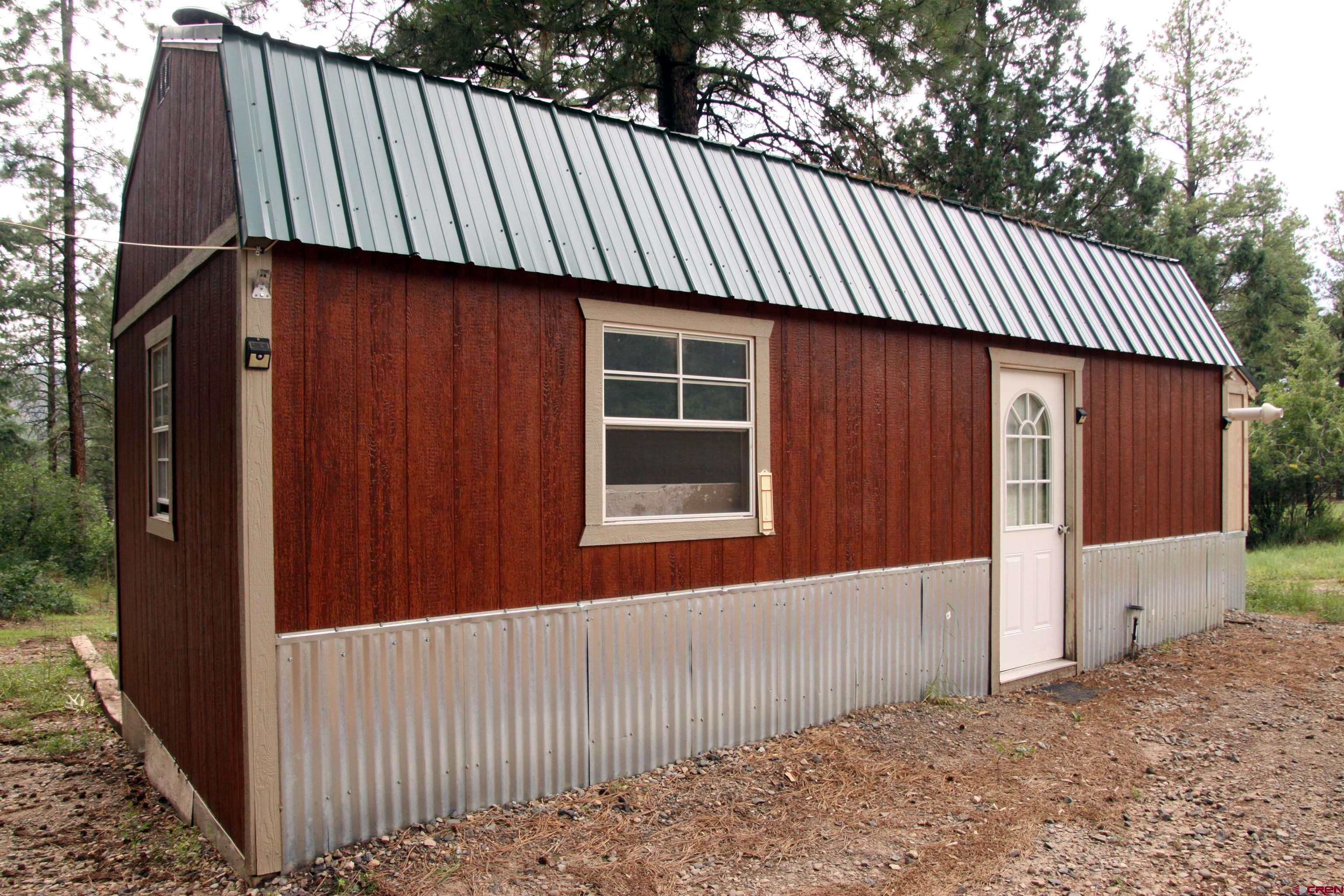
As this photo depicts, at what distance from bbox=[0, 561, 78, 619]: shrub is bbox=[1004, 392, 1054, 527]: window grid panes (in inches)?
496

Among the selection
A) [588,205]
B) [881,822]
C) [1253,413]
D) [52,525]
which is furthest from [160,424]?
[52,525]

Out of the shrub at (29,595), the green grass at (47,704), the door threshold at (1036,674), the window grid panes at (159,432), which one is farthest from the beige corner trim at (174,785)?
the shrub at (29,595)

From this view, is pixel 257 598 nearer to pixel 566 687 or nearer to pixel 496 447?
pixel 496 447

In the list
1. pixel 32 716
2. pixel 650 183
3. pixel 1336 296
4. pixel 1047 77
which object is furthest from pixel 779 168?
pixel 1336 296

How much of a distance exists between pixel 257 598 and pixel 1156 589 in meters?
7.80

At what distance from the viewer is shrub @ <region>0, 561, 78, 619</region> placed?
39.1 ft

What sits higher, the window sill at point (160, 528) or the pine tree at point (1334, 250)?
the pine tree at point (1334, 250)

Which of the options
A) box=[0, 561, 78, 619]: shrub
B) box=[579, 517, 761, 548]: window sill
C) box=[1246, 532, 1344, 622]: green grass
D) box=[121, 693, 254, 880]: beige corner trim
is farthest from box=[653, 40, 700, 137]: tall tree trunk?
box=[0, 561, 78, 619]: shrub

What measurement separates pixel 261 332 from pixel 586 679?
230cm

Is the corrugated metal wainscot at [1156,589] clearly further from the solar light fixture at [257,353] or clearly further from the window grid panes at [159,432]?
the window grid panes at [159,432]

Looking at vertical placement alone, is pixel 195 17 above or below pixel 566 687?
above

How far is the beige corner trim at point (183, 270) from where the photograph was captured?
12.3ft

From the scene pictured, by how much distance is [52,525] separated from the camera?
14.6m

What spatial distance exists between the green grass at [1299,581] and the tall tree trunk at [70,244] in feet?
62.7
